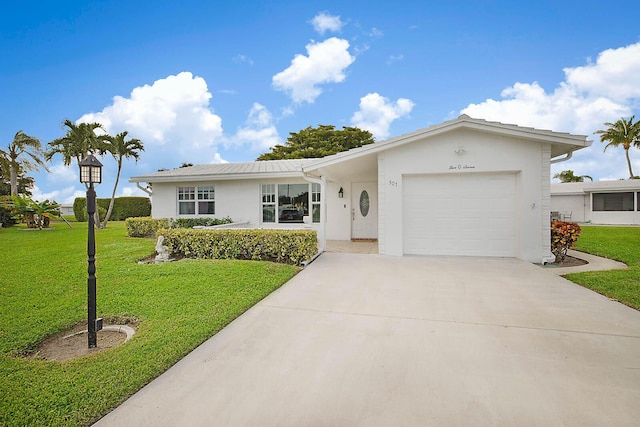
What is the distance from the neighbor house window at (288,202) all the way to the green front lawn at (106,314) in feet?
16.2

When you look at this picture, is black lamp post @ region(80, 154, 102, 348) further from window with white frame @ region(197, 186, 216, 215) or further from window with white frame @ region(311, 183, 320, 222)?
window with white frame @ region(197, 186, 216, 215)

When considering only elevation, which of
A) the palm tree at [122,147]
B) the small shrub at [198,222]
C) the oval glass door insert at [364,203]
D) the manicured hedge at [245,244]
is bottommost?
the manicured hedge at [245,244]

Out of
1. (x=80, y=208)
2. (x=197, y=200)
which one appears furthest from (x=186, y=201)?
(x=80, y=208)

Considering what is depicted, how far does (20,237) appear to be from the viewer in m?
12.9

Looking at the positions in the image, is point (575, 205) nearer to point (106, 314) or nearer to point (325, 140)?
point (325, 140)

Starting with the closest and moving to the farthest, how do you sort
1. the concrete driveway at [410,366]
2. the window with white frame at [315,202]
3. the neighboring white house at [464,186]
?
the concrete driveway at [410,366], the neighboring white house at [464,186], the window with white frame at [315,202]

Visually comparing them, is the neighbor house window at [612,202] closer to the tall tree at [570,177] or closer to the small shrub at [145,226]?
the tall tree at [570,177]

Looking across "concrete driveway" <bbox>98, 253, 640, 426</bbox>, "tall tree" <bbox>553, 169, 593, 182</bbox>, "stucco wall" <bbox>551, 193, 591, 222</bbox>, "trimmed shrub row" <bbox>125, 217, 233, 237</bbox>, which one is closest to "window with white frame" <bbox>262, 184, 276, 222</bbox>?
"trimmed shrub row" <bbox>125, 217, 233, 237</bbox>

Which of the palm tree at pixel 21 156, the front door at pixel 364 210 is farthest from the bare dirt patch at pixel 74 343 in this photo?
the palm tree at pixel 21 156

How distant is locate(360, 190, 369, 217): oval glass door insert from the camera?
1204cm

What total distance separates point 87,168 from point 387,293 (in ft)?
15.5

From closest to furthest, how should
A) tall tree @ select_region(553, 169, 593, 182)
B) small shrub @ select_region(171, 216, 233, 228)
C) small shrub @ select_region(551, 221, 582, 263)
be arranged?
1. small shrub @ select_region(551, 221, 582, 263)
2. small shrub @ select_region(171, 216, 233, 228)
3. tall tree @ select_region(553, 169, 593, 182)

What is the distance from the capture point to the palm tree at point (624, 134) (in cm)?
2850

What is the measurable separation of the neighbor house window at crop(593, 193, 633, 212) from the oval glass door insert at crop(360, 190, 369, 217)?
1931 cm
